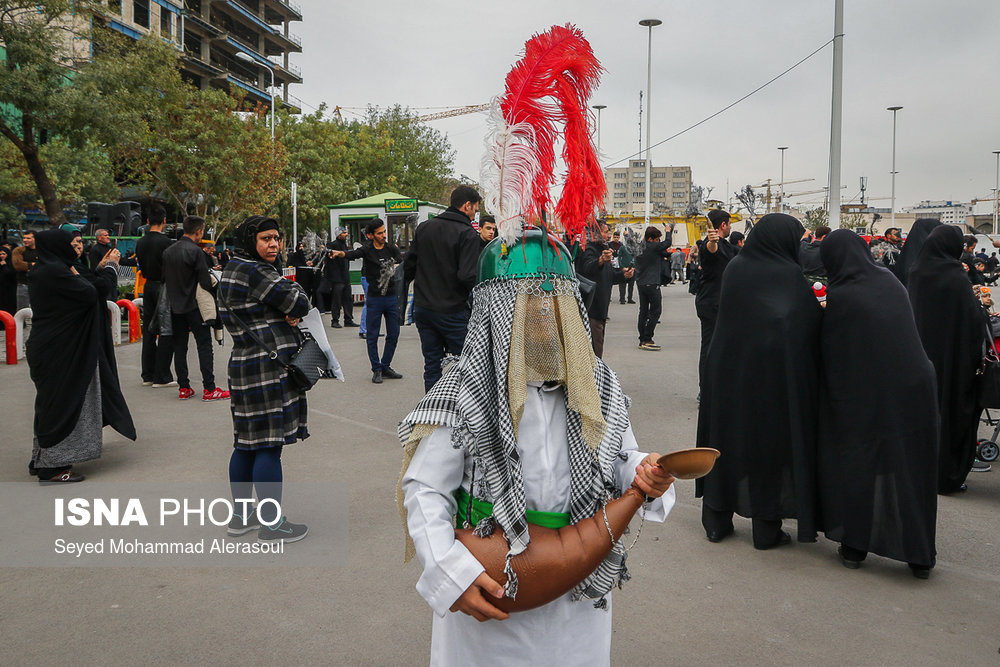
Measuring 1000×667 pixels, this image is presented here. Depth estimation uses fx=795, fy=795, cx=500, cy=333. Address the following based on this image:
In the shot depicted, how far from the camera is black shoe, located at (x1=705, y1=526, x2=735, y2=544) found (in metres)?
4.86

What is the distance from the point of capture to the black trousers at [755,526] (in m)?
4.70

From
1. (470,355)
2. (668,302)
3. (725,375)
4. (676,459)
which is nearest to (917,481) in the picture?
(725,375)

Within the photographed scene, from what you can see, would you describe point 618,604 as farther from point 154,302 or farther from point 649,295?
point 649,295

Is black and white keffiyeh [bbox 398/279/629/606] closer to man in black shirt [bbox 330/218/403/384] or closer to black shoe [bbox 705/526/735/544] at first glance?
black shoe [bbox 705/526/735/544]

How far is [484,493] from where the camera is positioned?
2154 millimetres

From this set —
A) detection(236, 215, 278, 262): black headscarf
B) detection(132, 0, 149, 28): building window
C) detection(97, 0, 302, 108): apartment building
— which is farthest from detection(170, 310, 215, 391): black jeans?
detection(132, 0, 149, 28): building window

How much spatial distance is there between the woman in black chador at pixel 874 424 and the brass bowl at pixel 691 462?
2763mm

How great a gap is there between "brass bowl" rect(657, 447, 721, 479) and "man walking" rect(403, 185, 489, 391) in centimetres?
564

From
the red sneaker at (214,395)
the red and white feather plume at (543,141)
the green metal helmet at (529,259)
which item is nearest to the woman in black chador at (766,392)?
the red and white feather plume at (543,141)

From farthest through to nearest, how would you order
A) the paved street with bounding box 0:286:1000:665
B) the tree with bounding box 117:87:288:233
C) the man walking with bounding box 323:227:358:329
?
1. the tree with bounding box 117:87:288:233
2. the man walking with bounding box 323:227:358:329
3. the paved street with bounding box 0:286:1000:665

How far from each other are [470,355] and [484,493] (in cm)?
38

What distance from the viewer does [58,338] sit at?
229 inches

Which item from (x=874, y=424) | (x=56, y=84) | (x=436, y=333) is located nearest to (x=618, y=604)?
(x=874, y=424)

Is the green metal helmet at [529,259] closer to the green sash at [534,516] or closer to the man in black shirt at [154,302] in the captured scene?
the green sash at [534,516]
